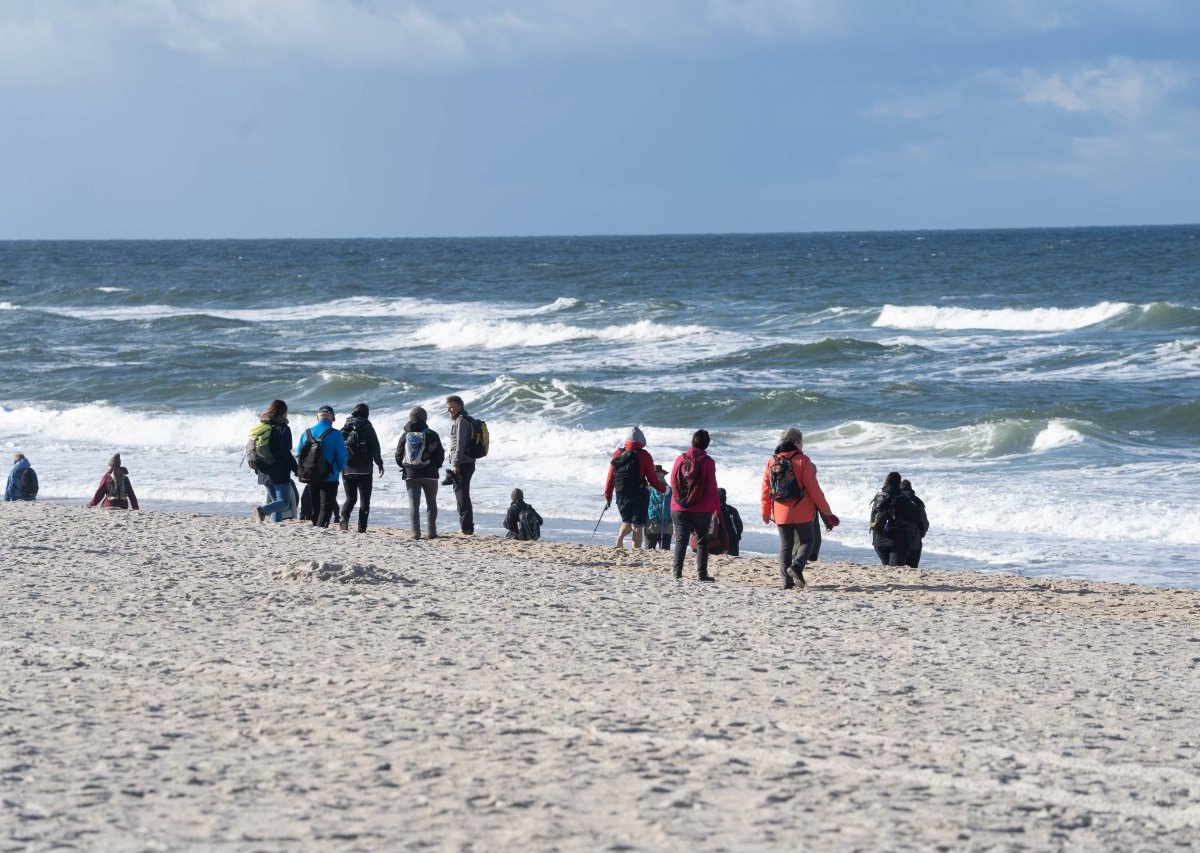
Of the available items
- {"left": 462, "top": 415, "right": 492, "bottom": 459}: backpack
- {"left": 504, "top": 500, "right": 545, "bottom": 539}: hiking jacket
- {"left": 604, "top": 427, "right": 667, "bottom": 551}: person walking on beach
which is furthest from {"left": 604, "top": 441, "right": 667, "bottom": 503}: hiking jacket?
{"left": 504, "top": 500, "right": 545, "bottom": 539}: hiking jacket

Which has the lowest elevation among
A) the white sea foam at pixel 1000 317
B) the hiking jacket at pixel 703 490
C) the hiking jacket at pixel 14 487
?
the hiking jacket at pixel 14 487

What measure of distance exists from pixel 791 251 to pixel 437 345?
6385cm

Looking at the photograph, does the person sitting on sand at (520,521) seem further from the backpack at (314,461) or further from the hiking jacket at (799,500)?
the hiking jacket at (799,500)

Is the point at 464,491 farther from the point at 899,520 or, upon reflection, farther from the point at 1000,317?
the point at 1000,317

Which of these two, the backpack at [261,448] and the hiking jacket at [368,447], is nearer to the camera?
the hiking jacket at [368,447]

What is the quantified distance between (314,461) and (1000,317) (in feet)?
121

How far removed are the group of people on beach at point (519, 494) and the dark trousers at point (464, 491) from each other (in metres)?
0.01

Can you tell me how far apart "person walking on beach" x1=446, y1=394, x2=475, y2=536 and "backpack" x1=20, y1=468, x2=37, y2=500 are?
617 centimetres

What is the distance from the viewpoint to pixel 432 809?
5.33m

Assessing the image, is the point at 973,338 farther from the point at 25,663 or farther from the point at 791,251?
the point at 791,251

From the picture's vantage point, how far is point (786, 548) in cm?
1105

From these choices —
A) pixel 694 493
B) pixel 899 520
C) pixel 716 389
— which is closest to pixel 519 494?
pixel 899 520

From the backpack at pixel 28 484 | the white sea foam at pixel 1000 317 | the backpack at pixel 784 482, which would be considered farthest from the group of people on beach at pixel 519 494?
the white sea foam at pixel 1000 317

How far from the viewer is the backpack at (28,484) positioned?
17141mm
